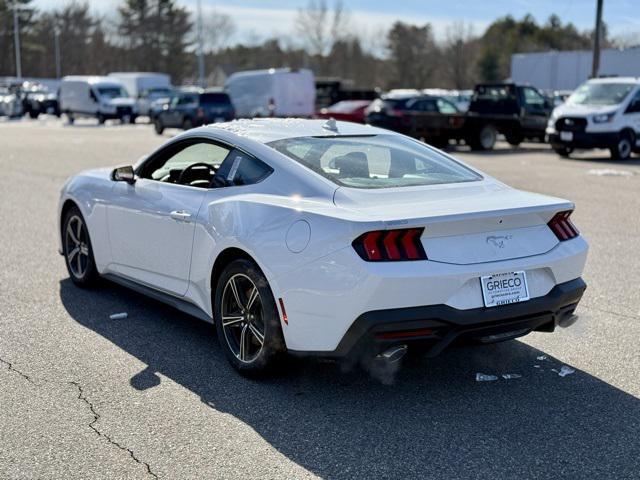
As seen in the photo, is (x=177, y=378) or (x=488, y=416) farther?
(x=177, y=378)

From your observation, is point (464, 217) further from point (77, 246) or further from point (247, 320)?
point (77, 246)

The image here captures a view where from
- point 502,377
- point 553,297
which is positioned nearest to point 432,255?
point 553,297

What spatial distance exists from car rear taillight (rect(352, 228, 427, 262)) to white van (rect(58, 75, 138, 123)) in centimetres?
3889

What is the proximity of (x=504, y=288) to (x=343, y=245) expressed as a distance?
893 mm

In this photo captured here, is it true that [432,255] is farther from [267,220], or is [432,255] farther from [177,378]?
[177,378]

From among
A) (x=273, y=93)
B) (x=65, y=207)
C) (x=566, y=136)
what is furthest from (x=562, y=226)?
(x=273, y=93)

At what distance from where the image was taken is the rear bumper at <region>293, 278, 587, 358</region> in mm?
4016

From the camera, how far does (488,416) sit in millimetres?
4191

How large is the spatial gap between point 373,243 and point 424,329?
50 cm

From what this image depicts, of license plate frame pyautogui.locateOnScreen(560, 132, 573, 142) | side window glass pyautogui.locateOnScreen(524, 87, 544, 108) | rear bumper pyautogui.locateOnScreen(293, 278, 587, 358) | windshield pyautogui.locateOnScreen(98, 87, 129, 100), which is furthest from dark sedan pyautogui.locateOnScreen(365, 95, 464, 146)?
windshield pyautogui.locateOnScreen(98, 87, 129, 100)

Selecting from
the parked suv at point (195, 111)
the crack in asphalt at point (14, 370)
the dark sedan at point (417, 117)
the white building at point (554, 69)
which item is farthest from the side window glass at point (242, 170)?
the white building at point (554, 69)

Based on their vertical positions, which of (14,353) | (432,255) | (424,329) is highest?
(432,255)

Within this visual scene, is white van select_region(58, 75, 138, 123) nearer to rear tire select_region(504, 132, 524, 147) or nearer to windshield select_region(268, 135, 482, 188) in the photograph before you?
rear tire select_region(504, 132, 524, 147)

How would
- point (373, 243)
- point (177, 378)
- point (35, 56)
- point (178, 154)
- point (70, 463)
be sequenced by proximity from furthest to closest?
point (35, 56) → point (178, 154) → point (177, 378) → point (373, 243) → point (70, 463)
